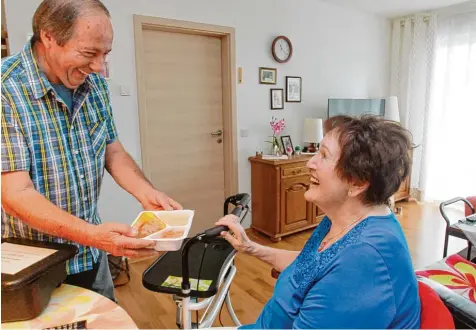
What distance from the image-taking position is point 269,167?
3.33 metres

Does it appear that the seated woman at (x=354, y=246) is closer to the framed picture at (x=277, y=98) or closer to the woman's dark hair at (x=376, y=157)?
the woman's dark hair at (x=376, y=157)

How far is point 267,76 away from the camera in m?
3.57

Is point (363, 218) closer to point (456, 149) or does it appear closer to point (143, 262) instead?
point (143, 262)

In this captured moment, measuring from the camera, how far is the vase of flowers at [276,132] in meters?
3.54

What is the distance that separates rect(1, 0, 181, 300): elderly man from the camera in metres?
0.90

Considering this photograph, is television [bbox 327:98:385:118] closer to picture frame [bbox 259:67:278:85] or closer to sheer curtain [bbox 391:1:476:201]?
sheer curtain [bbox 391:1:476:201]

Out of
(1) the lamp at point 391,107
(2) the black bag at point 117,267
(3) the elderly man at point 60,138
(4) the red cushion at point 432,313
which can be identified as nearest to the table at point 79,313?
(3) the elderly man at point 60,138

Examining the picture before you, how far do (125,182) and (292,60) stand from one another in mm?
2962

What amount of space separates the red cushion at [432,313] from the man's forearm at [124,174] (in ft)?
3.15

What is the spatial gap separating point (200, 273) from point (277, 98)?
258 cm

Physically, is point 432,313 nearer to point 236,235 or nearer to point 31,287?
point 236,235

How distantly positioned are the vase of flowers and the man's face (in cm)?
262

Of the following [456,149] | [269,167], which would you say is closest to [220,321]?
[269,167]

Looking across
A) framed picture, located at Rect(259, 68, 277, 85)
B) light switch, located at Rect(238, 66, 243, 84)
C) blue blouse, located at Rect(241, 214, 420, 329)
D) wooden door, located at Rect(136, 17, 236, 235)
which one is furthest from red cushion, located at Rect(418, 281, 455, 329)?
framed picture, located at Rect(259, 68, 277, 85)
